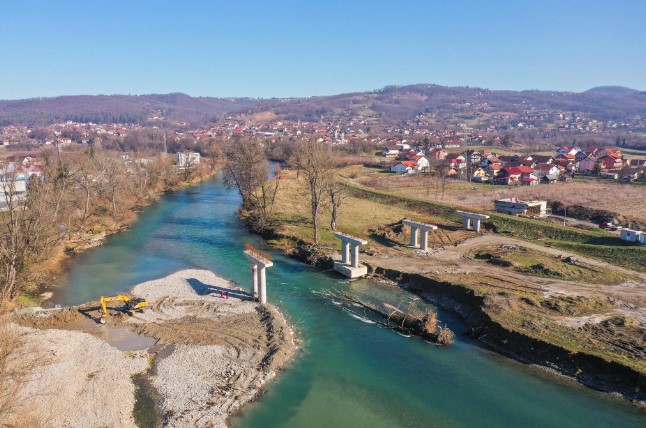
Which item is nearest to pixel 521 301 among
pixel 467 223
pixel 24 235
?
pixel 467 223

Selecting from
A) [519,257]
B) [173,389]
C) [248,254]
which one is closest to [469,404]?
[173,389]

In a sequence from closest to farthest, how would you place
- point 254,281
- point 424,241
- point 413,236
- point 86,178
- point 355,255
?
1. point 254,281
2. point 355,255
3. point 424,241
4. point 413,236
5. point 86,178

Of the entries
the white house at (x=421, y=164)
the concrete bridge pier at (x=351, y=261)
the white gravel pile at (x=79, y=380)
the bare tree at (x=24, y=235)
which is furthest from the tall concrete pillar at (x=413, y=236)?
the white house at (x=421, y=164)

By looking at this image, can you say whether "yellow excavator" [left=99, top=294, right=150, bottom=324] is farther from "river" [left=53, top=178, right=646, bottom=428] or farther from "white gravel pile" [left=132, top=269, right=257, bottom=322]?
"river" [left=53, top=178, right=646, bottom=428]

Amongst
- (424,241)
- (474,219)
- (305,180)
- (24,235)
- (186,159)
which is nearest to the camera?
(24,235)

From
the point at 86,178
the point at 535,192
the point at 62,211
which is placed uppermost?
the point at 86,178

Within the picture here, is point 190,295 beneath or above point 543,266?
beneath

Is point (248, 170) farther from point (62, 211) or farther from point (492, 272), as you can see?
point (492, 272)
